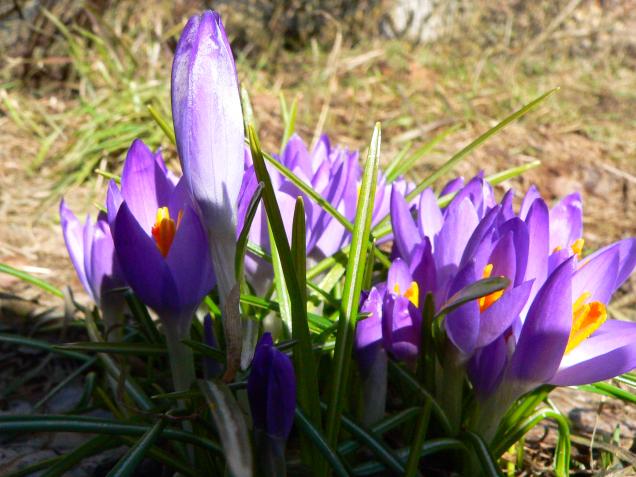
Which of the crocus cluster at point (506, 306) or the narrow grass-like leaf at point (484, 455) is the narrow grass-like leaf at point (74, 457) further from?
the narrow grass-like leaf at point (484, 455)

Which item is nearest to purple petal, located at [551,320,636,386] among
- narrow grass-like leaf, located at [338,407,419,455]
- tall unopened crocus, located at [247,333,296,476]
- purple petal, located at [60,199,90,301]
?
narrow grass-like leaf, located at [338,407,419,455]

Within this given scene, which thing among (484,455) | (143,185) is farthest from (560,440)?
(143,185)

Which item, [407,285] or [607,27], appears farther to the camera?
[607,27]

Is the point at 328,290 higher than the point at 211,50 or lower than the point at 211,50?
lower

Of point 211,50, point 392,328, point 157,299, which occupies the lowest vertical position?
point 392,328

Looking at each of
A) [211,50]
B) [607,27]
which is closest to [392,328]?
[211,50]

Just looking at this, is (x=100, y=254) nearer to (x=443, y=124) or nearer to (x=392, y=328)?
(x=392, y=328)

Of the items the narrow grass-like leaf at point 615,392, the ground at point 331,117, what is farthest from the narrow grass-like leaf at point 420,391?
the ground at point 331,117
